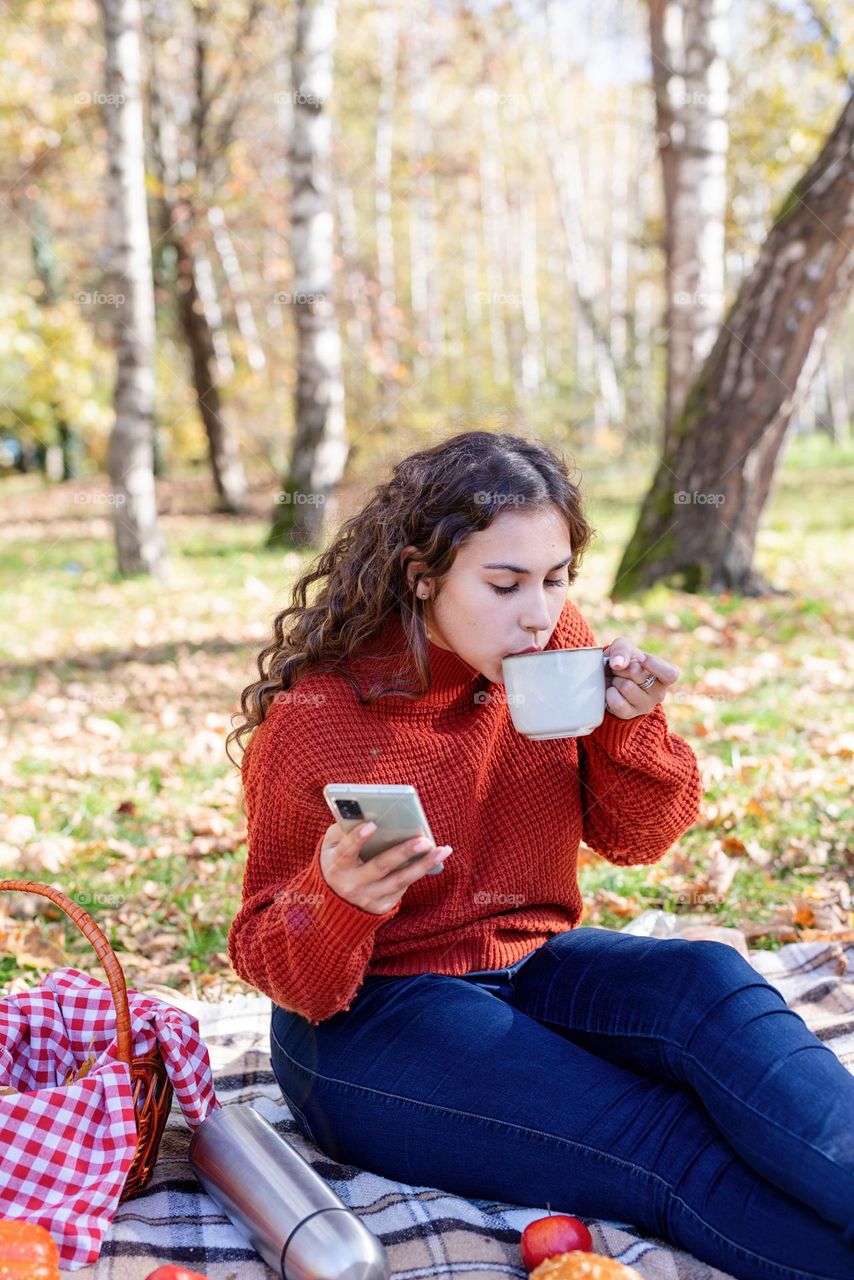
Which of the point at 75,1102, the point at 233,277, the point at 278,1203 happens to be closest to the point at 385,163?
the point at 233,277

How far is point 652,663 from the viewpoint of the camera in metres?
2.34

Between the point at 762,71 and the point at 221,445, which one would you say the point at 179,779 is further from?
the point at 762,71

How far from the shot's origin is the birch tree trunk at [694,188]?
8359 mm

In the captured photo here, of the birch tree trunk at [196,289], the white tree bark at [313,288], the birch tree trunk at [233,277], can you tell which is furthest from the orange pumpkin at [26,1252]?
the birch tree trunk at [233,277]

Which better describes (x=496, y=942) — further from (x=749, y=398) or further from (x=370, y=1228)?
(x=749, y=398)

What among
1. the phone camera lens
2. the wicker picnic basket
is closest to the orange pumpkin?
the wicker picnic basket

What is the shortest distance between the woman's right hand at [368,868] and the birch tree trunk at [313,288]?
717 cm

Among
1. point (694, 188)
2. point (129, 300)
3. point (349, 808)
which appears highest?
point (694, 188)

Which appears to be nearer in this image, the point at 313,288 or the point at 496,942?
the point at 496,942

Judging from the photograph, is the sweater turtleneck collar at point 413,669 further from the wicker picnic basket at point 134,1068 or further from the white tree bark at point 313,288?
the white tree bark at point 313,288

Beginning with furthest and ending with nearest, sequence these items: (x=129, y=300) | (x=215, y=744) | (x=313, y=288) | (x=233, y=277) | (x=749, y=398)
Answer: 1. (x=233, y=277)
2. (x=313, y=288)
3. (x=129, y=300)
4. (x=749, y=398)
5. (x=215, y=744)

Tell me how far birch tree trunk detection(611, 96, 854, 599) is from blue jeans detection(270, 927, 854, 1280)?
516 centimetres

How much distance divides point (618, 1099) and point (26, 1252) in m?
0.97

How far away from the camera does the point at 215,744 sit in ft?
17.4
